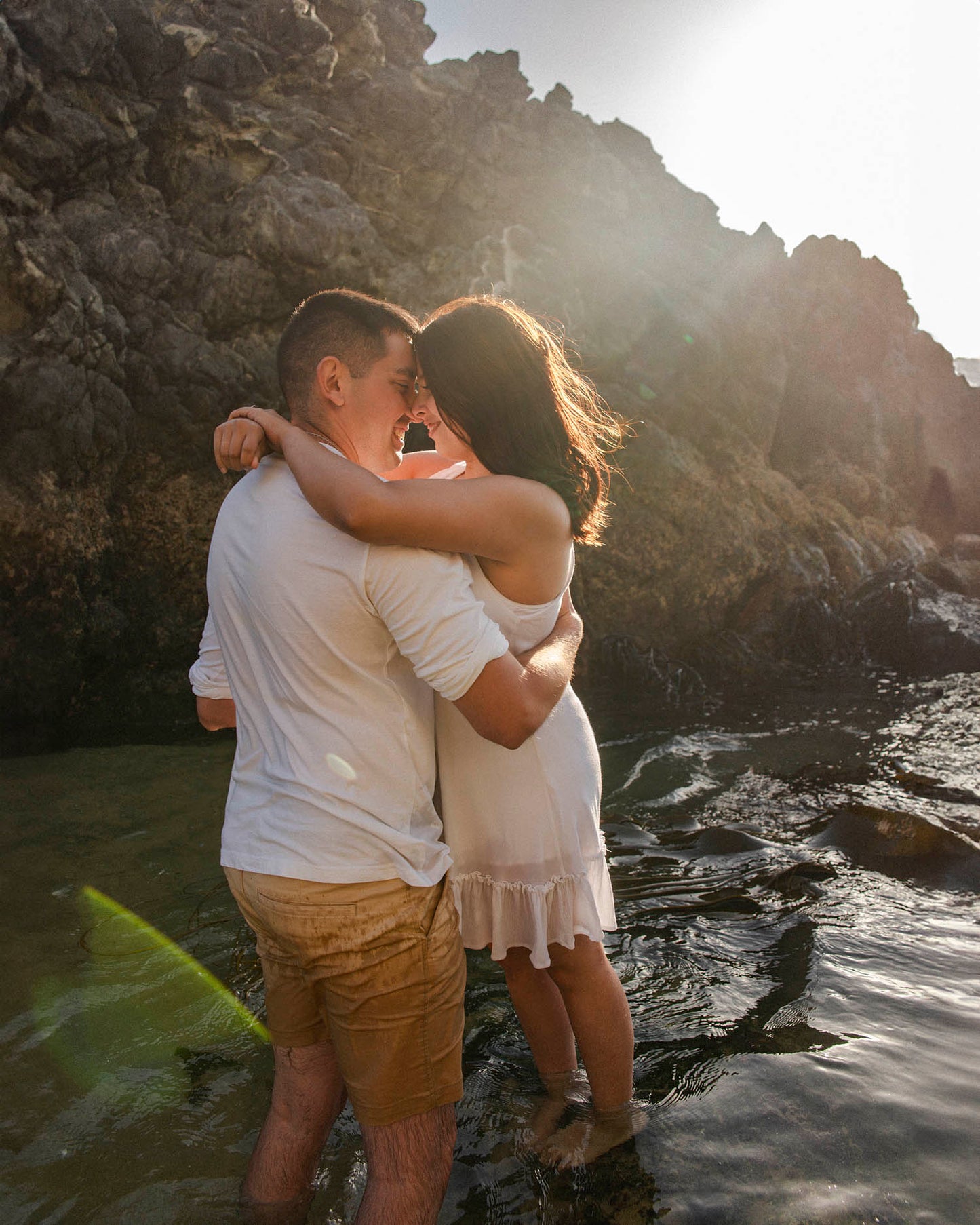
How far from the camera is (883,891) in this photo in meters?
4.42

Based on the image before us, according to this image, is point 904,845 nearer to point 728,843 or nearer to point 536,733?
point 728,843

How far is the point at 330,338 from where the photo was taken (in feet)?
7.43

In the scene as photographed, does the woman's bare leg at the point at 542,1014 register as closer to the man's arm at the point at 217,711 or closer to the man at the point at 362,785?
the man at the point at 362,785

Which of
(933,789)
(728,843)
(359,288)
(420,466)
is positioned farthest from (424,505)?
(359,288)

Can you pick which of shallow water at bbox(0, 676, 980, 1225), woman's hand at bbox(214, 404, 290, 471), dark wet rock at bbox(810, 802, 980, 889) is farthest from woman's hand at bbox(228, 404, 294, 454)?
dark wet rock at bbox(810, 802, 980, 889)

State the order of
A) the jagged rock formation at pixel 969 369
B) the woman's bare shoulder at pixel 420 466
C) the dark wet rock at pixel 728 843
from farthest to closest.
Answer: the jagged rock formation at pixel 969 369
the dark wet rock at pixel 728 843
the woman's bare shoulder at pixel 420 466

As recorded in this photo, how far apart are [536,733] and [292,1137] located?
45.3 inches

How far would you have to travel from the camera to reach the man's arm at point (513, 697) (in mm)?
1862

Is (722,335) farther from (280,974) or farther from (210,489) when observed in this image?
(280,974)

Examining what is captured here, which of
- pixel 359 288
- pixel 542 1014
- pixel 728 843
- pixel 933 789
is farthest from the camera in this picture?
pixel 359 288

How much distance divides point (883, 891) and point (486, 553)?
3.52 meters

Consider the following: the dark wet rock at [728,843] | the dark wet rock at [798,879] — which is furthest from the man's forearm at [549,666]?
the dark wet rock at [728,843]

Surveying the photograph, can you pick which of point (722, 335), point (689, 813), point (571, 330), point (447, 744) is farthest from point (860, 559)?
point (447, 744)

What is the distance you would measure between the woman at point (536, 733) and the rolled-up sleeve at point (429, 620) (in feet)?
0.87
